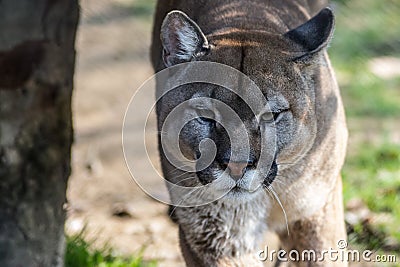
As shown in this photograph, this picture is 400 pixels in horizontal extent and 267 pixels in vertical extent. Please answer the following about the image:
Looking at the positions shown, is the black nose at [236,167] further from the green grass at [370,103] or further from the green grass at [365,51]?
the green grass at [365,51]

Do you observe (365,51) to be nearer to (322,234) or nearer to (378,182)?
(378,182)

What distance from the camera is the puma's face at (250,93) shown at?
12.1 feet

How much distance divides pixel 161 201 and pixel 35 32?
2.03m

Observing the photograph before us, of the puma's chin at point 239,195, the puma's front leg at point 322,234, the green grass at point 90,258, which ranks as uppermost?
the puma's chin at point 239,195

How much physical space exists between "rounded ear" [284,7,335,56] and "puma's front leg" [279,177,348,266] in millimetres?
777

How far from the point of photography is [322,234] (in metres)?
4.34

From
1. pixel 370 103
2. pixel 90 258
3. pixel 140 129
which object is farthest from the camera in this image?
pixel 370 103

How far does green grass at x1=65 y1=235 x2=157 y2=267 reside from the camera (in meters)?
4.82

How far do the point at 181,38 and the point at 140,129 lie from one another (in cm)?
301

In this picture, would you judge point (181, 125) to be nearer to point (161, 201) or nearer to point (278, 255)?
point (278, 255)

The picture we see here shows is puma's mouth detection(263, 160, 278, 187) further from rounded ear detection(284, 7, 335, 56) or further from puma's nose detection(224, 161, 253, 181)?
rounded ear detection(284, 7, 335, 56)

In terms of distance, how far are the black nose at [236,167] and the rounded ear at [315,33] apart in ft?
2.16

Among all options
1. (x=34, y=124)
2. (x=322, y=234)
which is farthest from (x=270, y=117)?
(x=34, y=124)

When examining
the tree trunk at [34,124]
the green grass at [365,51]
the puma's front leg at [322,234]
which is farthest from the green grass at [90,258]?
the green grass at [365,51]
